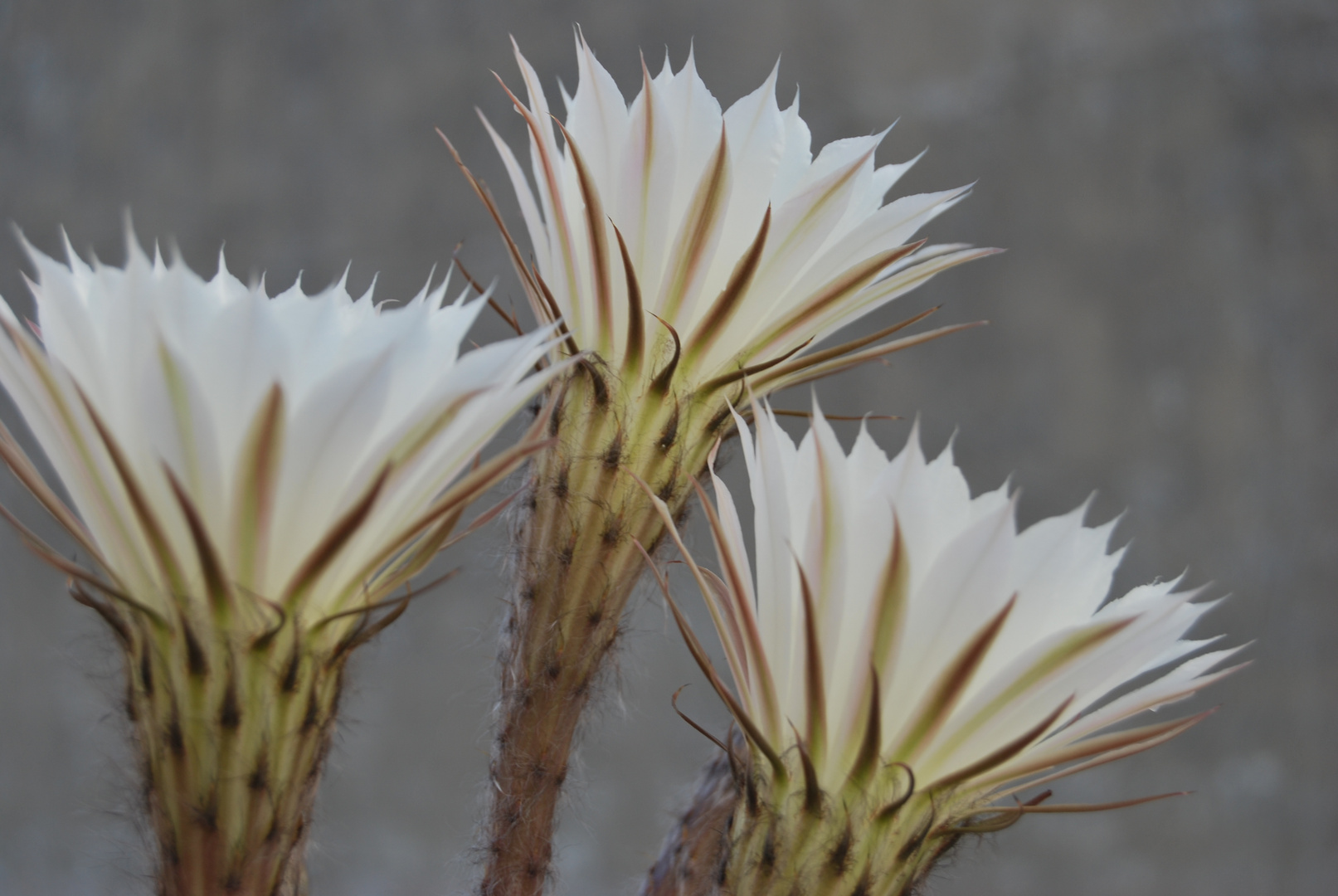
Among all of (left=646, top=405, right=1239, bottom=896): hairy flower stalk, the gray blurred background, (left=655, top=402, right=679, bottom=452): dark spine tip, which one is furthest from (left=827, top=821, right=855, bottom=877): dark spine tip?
the gray blurred background

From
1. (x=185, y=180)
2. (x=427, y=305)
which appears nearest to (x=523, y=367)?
(x=427, y=305)

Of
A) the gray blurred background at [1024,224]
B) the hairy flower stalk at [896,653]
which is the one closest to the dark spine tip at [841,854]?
the hairy flower stalk at [896,653]

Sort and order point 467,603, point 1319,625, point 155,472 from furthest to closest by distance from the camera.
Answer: point 467,603, point 1319,625, point 155,472

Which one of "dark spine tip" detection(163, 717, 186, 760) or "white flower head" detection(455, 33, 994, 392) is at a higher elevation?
"white flower head" detection(455, 33, 994, 392)

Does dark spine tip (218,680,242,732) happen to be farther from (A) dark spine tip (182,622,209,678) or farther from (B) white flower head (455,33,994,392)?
(B) white flower head (455,33,994,392)

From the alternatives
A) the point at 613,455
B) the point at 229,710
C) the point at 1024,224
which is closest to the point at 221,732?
the point at 229,710

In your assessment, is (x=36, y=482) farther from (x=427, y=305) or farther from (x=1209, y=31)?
(x=1209, y=31)

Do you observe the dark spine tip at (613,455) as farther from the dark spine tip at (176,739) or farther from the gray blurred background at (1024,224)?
the gray blurred background at (1024,224)
